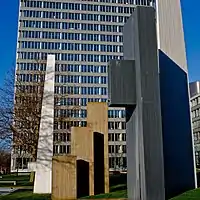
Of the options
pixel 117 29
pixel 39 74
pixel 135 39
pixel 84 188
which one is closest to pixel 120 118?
pixel 117 29

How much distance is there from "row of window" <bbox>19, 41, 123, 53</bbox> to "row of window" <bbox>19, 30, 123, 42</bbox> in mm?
1827

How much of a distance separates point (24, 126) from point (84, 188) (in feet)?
34.3

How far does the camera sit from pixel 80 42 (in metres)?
93.6

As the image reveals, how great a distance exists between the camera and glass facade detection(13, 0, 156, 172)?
297 ft

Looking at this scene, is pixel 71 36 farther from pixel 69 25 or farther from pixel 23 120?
pixel 23 120

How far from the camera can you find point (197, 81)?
341 feet

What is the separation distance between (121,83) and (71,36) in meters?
86.8

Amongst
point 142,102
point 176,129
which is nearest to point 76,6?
point 176,129

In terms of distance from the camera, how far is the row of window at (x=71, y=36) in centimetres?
9079

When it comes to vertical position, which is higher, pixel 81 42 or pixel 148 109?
pixel 81 42

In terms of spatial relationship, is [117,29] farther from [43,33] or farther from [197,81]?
[197,81]

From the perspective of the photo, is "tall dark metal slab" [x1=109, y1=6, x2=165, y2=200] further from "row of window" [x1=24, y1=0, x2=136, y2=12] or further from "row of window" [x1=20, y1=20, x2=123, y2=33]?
"row of window" [x1=24, y1=0, x2=136, y2=12]

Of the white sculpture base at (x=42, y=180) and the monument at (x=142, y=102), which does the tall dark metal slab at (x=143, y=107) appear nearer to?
the monument at (x=142, y=102)

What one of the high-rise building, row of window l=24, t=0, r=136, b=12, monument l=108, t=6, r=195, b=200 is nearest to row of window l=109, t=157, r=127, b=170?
the high-rise building
